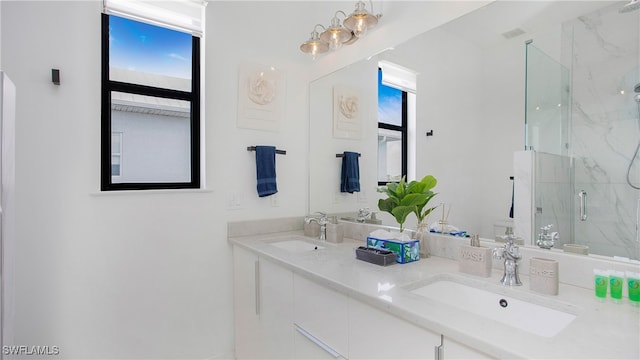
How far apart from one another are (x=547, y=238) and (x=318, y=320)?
1010 mm

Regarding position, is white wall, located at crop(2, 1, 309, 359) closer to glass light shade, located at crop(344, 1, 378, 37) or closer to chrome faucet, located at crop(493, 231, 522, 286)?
glass light shade, located at crop(344, 1, 378, 37)

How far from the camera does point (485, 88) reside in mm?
1489

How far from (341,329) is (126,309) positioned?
1.34 meters

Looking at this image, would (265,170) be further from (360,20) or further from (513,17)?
(513,17)

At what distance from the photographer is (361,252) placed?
1574mm

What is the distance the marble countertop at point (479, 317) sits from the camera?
0.74 metres

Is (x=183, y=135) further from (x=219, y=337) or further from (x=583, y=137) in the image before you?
(x=583, y=137)

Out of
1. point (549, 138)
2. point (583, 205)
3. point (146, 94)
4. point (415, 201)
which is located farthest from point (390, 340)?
point (146, 94)

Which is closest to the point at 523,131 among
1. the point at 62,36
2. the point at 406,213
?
the point at 406,213

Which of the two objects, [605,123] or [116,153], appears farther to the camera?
[116,153]

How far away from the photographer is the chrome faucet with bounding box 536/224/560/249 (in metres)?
1.28

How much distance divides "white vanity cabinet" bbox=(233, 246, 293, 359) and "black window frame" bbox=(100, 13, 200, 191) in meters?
0.62

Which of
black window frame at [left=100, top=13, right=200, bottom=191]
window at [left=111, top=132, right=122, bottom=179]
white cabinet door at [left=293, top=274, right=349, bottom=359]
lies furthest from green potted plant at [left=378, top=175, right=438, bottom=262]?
window at [left=111, top=132, right=122, bottom=179]

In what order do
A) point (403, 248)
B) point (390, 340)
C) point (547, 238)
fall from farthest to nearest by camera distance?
point (403, 248), point (547, 238), point (390, 340)
